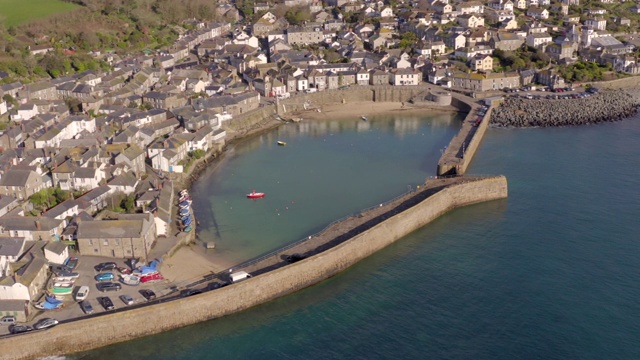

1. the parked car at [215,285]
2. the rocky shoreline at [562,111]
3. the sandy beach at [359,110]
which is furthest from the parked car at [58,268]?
the rocky shoreline at [562,111]

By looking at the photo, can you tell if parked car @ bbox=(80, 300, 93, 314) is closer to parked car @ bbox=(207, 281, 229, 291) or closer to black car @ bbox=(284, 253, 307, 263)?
parked car @ bbox=(207, 281, 229, 291)

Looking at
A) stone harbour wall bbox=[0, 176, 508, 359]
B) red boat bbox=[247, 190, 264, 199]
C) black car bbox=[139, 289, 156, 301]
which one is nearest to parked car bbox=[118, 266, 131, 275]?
black car bbox=[139, 289, 156, 301]

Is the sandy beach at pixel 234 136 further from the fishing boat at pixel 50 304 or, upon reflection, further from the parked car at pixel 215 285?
the fishing boat at pixel 50 304


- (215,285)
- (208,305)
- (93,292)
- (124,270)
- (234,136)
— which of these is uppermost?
(234,136)

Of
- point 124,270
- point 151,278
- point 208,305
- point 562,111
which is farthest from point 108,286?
point 562,111

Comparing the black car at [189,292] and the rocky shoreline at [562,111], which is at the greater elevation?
the rocky shoreline at [562,111]

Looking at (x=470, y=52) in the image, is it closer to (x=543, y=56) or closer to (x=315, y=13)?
(x=543, y=56)

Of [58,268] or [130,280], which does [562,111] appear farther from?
[58,268]
